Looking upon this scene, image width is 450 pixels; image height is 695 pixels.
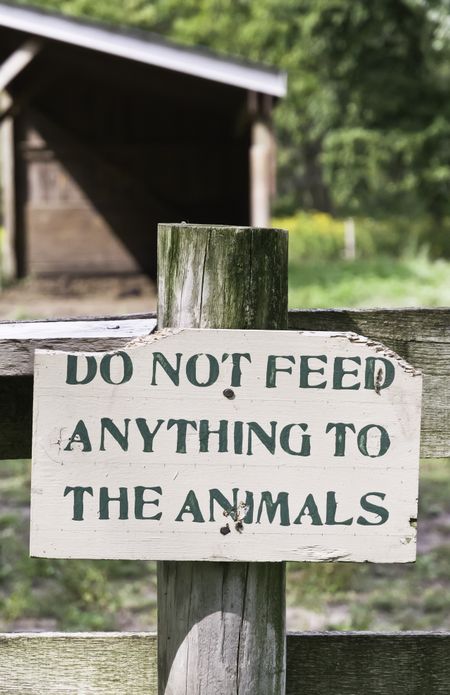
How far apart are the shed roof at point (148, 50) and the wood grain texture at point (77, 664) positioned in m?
9.34

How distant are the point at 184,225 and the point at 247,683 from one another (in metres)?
0.71

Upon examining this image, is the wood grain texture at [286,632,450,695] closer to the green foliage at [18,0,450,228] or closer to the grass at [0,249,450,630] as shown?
the grass at [0,249,450,630]

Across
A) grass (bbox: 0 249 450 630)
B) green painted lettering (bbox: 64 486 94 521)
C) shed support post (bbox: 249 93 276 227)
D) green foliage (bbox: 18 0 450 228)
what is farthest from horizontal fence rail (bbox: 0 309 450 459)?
green foliage (bbox: 18 0 450 228)

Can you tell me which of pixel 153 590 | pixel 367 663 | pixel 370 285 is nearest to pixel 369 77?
pixel 370 285

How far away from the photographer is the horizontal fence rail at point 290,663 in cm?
177

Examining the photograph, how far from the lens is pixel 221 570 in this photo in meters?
1.53

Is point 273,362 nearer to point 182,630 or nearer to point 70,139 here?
point 182,630

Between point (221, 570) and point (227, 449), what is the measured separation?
20 cm

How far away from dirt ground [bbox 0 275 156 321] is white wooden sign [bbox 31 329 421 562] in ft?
30.1

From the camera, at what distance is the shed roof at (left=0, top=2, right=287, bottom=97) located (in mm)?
10602

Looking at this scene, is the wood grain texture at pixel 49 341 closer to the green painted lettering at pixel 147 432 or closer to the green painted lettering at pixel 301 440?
the green painted lettering at pixel 147 432

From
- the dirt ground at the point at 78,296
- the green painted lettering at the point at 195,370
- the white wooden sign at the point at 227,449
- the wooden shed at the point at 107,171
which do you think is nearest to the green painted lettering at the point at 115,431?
the white wooden sign at the point at 227,449

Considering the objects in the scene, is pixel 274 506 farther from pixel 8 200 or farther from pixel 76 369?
pixel 8 200

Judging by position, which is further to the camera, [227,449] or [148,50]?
[148,50]
